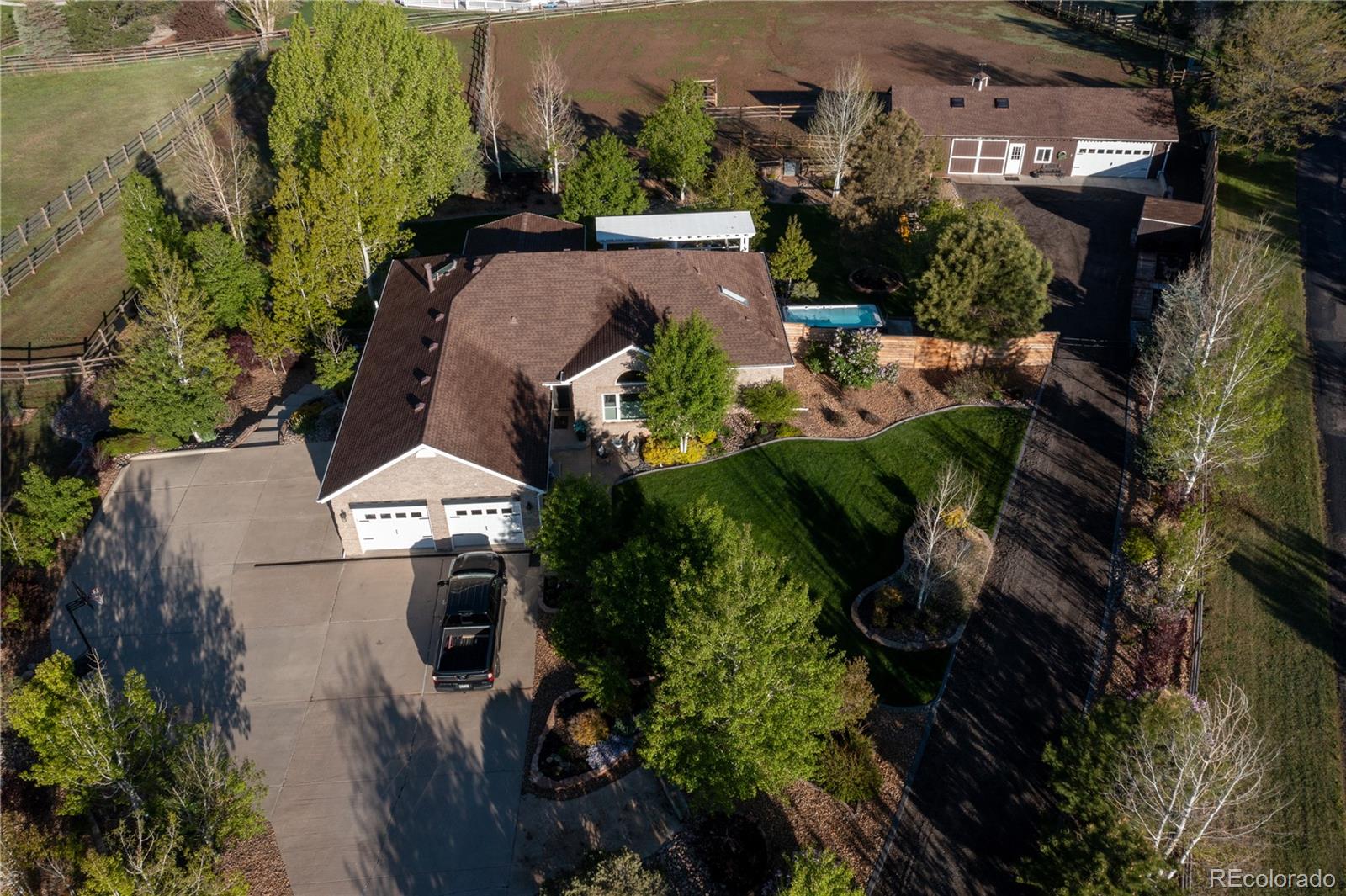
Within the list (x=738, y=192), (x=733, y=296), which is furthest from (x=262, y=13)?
(x=733, y=296)

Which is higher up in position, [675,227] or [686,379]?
[675,227]

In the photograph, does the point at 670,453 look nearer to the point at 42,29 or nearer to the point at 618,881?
the point at 618,881

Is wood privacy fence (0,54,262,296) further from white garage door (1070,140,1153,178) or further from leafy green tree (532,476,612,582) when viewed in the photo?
white garage door (1070,140,1153,178)

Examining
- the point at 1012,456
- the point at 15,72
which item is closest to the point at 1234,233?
the point at 1012,456

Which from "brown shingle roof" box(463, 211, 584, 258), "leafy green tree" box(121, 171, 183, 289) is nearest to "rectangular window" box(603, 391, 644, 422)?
"brown shingle roof" box(463, 211, 584, 258)

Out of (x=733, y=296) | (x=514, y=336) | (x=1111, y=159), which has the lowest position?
(x=514, y=336)

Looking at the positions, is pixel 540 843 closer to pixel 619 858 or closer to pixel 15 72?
pixel 619 858
